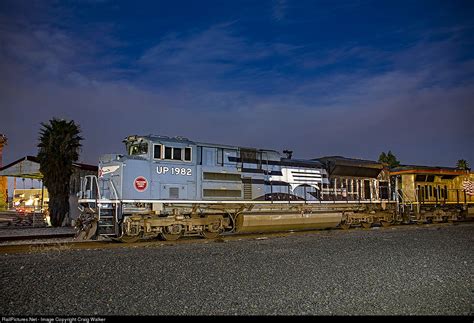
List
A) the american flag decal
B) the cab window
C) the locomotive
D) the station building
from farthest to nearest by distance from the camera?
the american flag decal, the station building, the cab window, the locomotive

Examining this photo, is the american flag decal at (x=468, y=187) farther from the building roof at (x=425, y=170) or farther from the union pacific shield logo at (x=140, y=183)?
the union pacific shield logo at (x=140, y=183)

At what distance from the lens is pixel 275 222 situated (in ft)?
50.0

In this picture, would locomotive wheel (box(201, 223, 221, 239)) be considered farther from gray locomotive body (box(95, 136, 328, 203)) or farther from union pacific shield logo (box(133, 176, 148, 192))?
union pacific shield logo (box(133, 176, 148, 192))

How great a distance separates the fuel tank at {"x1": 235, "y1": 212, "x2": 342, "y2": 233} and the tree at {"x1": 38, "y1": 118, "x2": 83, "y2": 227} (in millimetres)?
12329

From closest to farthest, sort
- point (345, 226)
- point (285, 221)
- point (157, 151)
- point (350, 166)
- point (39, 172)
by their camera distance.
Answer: point (157, 151)
point (285, 221)
point (345, 226)
point (350, 166)
point (39, 172)

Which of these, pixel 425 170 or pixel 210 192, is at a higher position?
pixel 425 170

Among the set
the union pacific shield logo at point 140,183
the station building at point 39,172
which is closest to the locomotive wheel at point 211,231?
the union pacific shield logo at point 140,183

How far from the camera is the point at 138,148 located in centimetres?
1285

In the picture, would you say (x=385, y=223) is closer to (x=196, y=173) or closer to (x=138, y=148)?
(x=196, y=173)

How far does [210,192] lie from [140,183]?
102 inches

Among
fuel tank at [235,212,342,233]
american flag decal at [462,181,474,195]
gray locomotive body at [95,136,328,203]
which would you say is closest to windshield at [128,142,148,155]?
gray locomotive body at [95,136,328,203]

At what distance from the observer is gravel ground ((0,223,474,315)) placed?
5.00 metres

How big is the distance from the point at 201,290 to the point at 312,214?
11256 millimetres

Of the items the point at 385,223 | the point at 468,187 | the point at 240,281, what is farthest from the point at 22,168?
the point at 468,187
